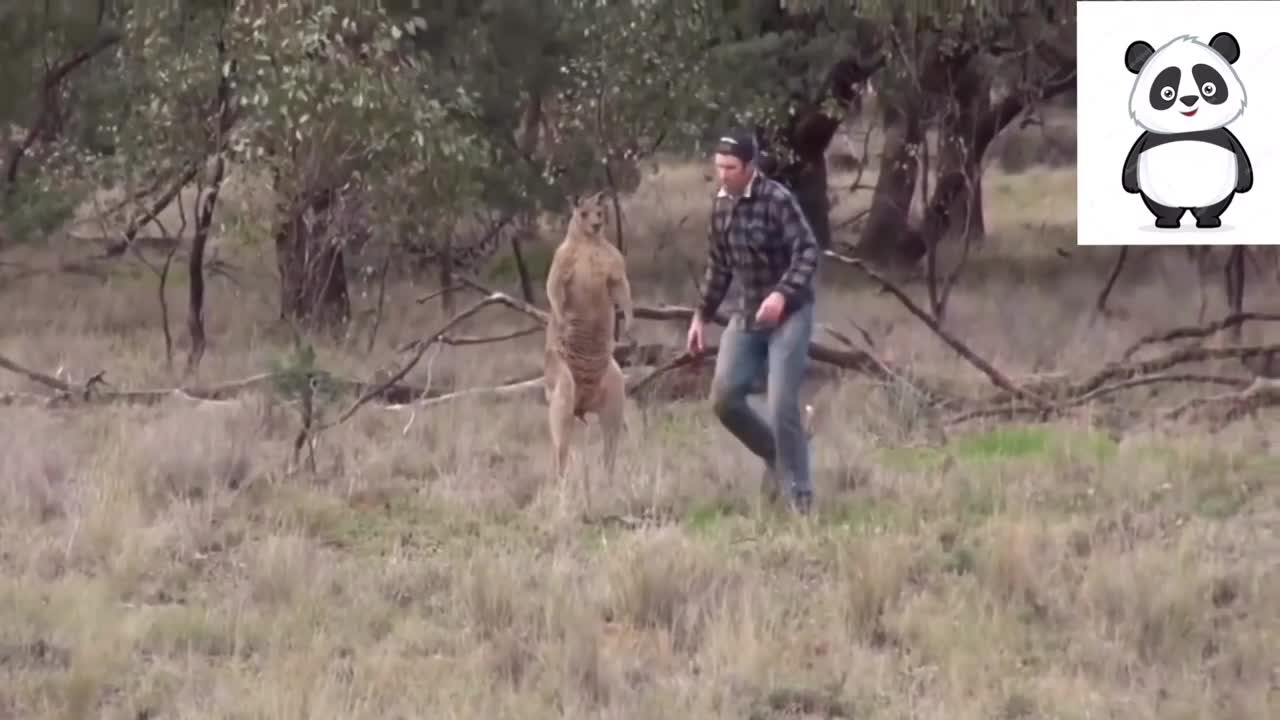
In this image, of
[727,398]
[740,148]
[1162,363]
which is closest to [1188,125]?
[740,148]

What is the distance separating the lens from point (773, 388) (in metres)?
8.20

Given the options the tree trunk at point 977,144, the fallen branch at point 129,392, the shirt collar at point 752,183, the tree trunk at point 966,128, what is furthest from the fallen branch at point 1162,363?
the fallen branch at point 129,392

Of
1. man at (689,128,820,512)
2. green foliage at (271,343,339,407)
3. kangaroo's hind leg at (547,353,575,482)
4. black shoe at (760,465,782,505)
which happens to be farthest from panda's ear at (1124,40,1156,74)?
green foliage at (271,343,339,407)

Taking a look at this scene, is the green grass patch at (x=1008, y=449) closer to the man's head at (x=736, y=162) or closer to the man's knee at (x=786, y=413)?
the man's knee at (x=786, y=413)

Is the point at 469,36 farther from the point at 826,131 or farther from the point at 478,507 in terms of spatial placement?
the point at 478,507

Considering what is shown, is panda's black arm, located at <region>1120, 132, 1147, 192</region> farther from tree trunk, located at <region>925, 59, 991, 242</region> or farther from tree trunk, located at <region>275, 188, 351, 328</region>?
tree trunk, located at <region>275, 188, 351, 328</region>

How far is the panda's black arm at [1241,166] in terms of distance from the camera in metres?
8.73

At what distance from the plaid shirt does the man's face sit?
0.20 ft

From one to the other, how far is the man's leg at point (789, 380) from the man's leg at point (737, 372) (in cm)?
14

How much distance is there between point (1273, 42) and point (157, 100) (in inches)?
323

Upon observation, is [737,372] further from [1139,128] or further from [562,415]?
[1139,128]

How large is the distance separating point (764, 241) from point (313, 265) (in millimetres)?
6784

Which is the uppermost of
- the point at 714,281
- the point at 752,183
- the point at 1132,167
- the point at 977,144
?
the point at 977,144

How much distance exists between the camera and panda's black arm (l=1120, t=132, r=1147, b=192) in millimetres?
8898
